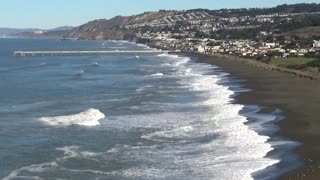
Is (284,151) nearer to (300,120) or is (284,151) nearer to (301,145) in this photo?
(301,145)

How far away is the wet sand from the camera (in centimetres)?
2705

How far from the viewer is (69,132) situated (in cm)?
3431

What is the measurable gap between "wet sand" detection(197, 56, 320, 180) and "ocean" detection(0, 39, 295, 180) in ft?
2.99

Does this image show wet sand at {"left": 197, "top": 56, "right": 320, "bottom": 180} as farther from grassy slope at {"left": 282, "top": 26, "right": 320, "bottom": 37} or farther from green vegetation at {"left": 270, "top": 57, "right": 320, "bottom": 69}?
grassy slope at {"left": 282, "top": 26, "right": 320, "bottom": 37}

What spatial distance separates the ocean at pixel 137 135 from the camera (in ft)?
83.8

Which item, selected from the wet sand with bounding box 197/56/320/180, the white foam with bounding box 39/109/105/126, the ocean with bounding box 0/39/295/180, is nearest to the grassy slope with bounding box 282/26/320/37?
the wet sand with bounding box 197/56/320/180

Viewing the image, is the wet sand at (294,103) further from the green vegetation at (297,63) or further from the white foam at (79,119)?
the white foam at (79,119)

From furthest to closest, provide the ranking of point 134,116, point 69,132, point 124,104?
point 124,104 < point 134,116 < point 69,132

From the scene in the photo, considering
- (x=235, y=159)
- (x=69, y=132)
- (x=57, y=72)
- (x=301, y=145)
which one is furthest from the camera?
(x=57, y=72)

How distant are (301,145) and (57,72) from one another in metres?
59.9

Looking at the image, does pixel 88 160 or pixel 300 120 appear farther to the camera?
pixel 300 120

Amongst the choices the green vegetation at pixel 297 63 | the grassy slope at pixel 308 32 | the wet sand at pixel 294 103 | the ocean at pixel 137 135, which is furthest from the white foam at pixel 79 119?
the grassy slope at pixel 308 32

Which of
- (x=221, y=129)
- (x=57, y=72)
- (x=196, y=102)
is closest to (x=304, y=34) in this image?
(x=57, y=72)

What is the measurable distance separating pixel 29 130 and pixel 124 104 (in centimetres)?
1241
